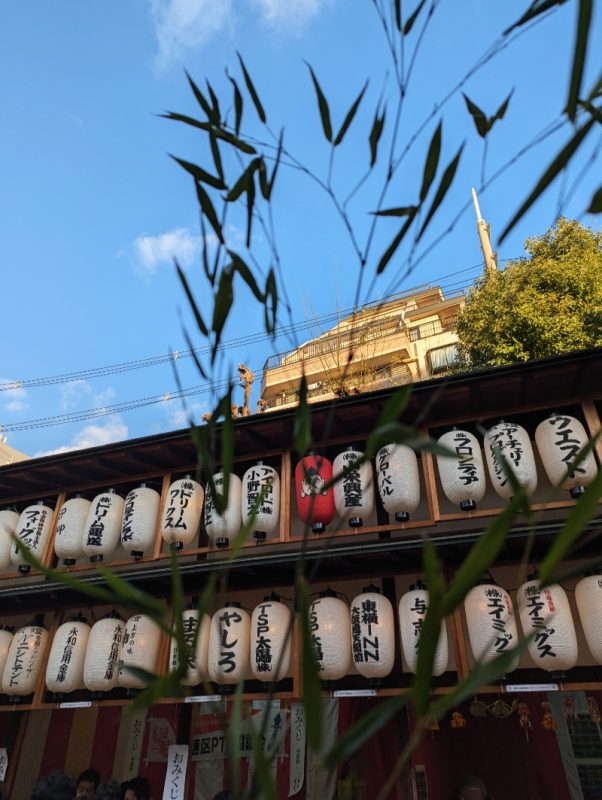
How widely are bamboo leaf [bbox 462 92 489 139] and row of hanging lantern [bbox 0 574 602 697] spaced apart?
3471 millimetres

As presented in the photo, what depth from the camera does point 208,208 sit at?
1.90m

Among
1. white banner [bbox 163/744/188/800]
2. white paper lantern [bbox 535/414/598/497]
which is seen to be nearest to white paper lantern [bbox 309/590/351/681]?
white banner [bbox 163/744/188/800]

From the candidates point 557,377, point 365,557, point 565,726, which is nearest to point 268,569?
point 365,557

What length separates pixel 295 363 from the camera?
21.4 m

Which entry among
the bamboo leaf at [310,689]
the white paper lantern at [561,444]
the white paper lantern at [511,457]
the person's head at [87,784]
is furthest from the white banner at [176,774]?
the bamboo leaf at [310,689]

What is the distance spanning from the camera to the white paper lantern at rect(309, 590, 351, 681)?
204 inches

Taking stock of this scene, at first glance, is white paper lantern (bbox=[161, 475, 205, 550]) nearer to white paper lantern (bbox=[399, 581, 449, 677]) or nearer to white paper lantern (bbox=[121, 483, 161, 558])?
white paper lantern (bbox=[121, 483, 161, 558])

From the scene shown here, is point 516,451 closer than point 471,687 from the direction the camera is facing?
No

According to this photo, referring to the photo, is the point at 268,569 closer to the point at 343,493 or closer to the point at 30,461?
the point at 343,493

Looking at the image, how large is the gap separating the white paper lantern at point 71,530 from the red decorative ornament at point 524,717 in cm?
597

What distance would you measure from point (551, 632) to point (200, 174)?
4618 mm

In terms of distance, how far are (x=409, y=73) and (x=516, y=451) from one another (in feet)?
15.0

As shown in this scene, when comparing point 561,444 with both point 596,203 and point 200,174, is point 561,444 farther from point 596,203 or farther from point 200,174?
point 200,174

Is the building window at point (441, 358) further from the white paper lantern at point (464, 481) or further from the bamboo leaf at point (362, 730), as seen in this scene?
the bamboo leaf at point (362, 730)
